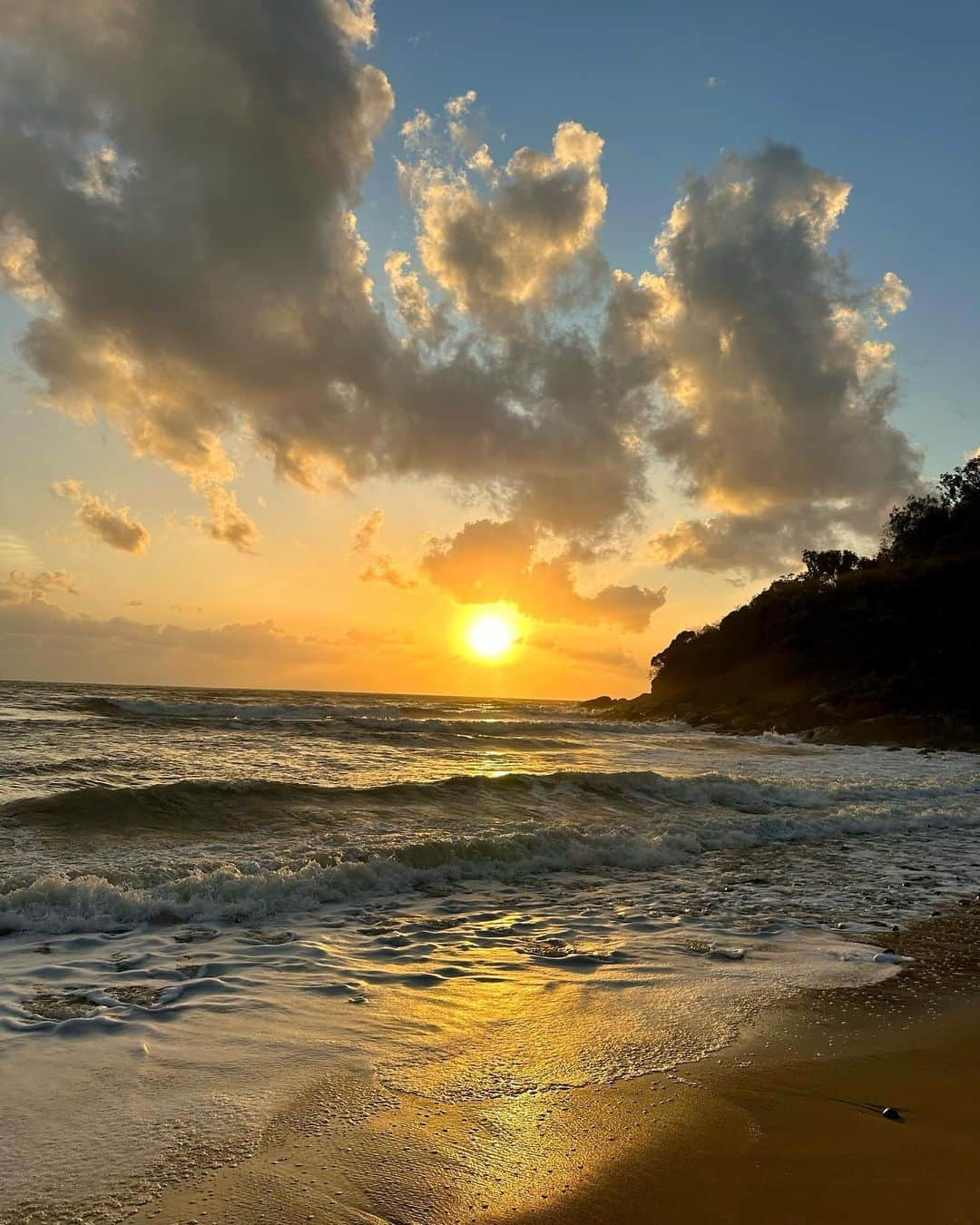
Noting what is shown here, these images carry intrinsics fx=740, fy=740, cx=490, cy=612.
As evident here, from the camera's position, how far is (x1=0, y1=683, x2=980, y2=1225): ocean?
392 centimetres

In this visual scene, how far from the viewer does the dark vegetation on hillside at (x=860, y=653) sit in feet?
137

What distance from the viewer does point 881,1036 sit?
190 inches

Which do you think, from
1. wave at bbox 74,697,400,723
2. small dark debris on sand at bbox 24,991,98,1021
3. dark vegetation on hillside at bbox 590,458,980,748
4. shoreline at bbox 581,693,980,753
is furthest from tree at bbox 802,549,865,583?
small dark debris on sand at bbox 24,991,98,1021

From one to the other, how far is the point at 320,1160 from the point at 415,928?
442cm

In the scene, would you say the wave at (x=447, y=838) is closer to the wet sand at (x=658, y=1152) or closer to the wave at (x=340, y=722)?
the wet sand at (x=658, y=1152)

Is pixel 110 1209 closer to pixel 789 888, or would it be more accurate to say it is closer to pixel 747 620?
pixel 789 888

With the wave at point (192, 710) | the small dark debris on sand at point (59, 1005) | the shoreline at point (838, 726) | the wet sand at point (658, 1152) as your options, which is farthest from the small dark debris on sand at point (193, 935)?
the shoreline at point (838, 726)

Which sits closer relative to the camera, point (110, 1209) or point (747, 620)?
point (110, 1209)

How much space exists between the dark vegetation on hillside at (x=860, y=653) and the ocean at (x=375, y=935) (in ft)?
85.7

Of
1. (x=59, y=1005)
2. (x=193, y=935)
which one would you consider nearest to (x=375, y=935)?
(x=193, y=935)

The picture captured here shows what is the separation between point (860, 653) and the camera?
51875mm

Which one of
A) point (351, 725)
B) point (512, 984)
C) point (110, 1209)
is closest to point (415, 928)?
point (512, 984)

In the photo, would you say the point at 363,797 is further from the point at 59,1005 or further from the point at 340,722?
the point at 340,722

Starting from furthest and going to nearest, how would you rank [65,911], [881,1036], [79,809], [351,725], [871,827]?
[351,725]
[871,827]
[79,809]
[65,911]
[881,1036]
